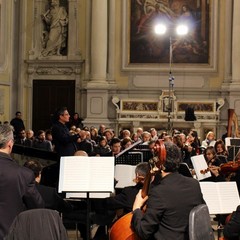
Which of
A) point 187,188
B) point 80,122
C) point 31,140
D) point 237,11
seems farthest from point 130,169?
A: point 237,11

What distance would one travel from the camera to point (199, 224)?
5.20 m

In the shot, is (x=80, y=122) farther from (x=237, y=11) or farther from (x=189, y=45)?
(x=237, y=11)

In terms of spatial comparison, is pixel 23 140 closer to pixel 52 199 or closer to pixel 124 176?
pixel 124 176

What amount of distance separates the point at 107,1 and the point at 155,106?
397 centimetres

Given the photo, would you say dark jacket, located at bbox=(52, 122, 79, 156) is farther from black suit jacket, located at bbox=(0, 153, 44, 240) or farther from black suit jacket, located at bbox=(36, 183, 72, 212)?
black suit jacket, located at bbox=(0, 153, 44, 240)

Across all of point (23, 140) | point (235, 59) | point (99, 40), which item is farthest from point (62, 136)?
point (235, 59)

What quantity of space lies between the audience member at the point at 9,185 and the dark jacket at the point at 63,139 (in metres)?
6.59

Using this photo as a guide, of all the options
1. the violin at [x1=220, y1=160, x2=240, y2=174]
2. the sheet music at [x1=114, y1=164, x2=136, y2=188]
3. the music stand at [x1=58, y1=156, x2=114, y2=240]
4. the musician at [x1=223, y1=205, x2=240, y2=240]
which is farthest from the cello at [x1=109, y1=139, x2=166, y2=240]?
the violin at [x1=220, y1=160, x2=240, y2=174]

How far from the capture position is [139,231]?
545 cm

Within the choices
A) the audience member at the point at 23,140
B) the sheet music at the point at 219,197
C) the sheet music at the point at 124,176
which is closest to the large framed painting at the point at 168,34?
the audience member at the point at 23,140

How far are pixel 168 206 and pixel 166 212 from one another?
48mm

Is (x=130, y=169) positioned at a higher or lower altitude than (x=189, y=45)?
lower

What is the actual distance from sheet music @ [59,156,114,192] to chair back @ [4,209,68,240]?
346cm

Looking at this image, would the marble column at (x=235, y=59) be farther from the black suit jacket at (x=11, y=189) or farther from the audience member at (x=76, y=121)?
the black suit jacket at (x=11, y=189)
